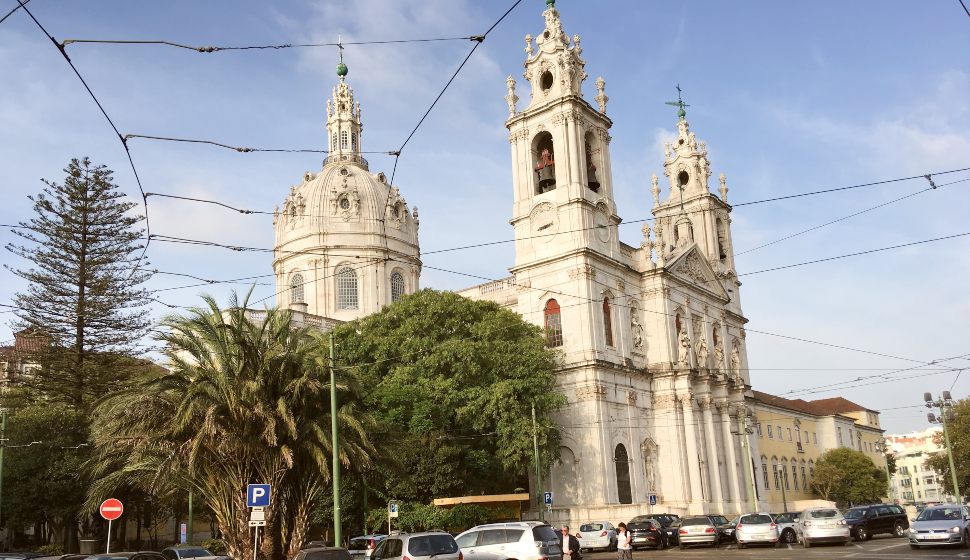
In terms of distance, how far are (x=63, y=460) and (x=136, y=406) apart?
13641mm

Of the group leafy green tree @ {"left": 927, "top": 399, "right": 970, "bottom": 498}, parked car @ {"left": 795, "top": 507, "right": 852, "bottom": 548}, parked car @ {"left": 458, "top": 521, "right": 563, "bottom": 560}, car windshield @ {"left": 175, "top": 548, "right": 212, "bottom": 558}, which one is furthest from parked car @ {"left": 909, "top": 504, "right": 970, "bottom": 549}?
leafy green tree @ {"left": 927, "top": 399, "right": 970, "bottom": 498}

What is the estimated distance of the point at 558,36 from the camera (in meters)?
50.3

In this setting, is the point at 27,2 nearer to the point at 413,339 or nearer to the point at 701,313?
the point at 413,339

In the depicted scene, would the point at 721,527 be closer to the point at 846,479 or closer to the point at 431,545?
the point at 431,545

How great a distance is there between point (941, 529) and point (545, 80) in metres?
33.8

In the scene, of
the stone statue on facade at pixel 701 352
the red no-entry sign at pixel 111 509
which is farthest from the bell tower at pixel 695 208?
the red no-entry sign at pixel 111 509

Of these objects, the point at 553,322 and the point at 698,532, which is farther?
the point at 553,322

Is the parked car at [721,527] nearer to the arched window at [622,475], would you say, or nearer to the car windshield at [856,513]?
the car windshield at [856,513]

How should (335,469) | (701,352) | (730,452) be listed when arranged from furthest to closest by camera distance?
(730,452) < (701,352) < (335,469)

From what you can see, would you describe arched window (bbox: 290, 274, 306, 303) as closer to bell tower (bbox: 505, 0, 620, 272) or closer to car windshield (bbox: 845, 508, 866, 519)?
bell tower (bbox: 505, 0, 620, 272)

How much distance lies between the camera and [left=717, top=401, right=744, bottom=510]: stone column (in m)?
52.2

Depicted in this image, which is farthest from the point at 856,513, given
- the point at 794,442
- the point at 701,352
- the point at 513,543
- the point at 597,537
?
the point at 794,442

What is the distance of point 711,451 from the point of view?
50.7m

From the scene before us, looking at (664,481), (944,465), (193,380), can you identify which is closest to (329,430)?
(193,380)
